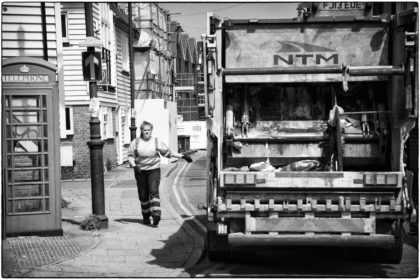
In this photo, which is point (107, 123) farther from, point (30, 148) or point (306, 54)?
point (306, 54)

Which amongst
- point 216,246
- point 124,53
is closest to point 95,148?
point 216,246

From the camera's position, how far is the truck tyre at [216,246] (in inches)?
301

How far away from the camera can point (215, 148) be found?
757cm

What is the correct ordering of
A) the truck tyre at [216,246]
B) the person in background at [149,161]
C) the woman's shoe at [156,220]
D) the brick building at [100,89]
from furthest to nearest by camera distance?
the brick building at [100,89] → the woman's shoe at [156,220] → the person in background at [149,161] → the truck tyre at [216,246]

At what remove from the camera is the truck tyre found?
7.65 metres

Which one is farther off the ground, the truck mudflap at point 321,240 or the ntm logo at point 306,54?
the ntm logo at point 306,54

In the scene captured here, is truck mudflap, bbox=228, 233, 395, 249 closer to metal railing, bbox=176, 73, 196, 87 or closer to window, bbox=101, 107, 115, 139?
window, bbox=101, 107, 115, 139

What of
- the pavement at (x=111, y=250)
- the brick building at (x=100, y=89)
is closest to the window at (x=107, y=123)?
the brick building at (x=100, y=89)

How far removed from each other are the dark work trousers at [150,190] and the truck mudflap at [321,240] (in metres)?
3.83

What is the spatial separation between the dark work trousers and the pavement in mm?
290

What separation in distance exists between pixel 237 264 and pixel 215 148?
1.45 meters

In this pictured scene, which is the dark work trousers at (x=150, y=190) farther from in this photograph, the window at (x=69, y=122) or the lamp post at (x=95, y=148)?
the window at (x=69, y=122)

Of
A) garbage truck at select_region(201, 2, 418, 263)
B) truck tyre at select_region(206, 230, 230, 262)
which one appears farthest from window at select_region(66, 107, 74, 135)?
truck tyre at select_region(206, 230, 230, 262)

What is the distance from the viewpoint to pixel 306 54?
310 inches
